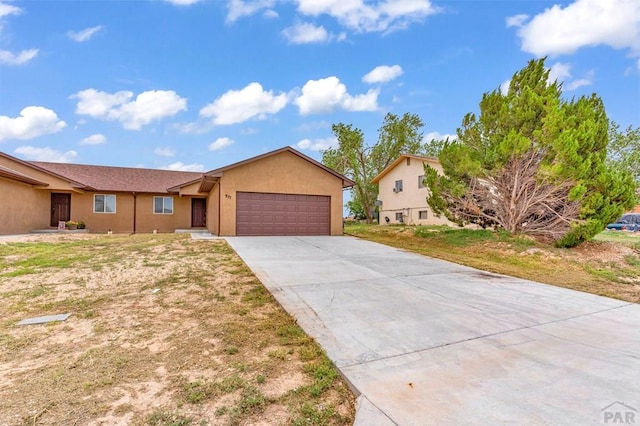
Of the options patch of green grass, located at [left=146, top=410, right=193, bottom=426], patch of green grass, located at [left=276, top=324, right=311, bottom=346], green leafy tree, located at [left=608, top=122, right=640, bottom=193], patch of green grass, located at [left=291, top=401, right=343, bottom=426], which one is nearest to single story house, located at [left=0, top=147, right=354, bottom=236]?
patch of green grass, located at [left=276, top=324, right=311, bottom=346]

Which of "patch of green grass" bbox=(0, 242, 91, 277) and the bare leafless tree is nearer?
"patch of green grass" bbox=(0, 242, 91, 277)

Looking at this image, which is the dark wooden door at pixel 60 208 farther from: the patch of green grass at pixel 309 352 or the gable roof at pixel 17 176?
the patch of green grass at pixel 309 352

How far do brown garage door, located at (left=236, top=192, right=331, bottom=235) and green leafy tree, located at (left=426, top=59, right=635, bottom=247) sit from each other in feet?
17.7

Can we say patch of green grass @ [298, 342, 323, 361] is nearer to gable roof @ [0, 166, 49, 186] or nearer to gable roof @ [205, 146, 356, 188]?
gable roof @ [205, 146, 356, 188]

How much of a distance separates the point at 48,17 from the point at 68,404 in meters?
Result: 15.8

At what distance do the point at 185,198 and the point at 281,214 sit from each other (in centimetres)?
828

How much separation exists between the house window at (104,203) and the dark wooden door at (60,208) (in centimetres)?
135

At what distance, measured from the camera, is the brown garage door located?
1498cm

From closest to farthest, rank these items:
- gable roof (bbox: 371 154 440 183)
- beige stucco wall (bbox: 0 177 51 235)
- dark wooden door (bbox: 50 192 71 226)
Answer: beige stucco wall (bbox: 0 177 51 235) → dark wooden door (bbox: 50 192 71 226) → gable roof (bbox: 371 154 440 183)

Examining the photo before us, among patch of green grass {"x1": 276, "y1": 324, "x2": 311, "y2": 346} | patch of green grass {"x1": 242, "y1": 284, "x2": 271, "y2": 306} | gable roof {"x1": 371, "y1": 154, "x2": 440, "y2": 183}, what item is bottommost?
patch of green grass {"x1": 276, "y1": 324, "x2": 311, "y2": 346}

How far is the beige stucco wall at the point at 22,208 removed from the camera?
14406mm

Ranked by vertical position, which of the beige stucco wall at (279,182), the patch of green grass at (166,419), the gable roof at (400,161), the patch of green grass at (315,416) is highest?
the gable roof at (400,161)

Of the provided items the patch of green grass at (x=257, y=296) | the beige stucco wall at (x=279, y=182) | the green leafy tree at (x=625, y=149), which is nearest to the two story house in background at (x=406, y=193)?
the beige stucco wall at (x=279, y=182)

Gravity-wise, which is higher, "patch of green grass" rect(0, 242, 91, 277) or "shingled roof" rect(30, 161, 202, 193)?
"shingled roof" rect(30, 161, 202, 193)
